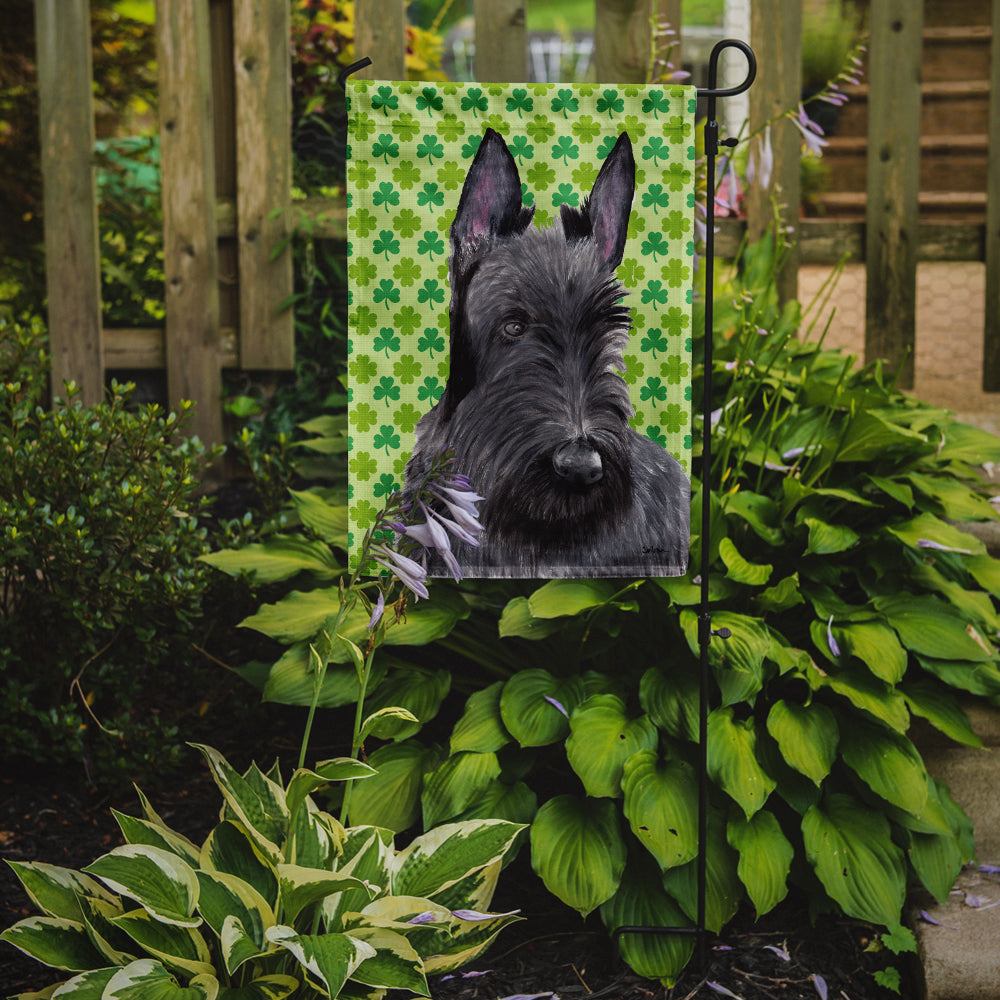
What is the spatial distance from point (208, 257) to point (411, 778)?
6.80ft

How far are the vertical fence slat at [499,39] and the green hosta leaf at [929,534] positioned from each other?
188cm

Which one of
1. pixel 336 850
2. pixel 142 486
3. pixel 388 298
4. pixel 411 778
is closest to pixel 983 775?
pixel 411 778

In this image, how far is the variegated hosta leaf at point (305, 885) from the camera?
1.57m

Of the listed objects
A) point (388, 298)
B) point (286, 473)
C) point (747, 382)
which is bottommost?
point (286, 473)

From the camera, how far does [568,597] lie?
2.16 metres

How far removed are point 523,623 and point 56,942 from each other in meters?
1.03

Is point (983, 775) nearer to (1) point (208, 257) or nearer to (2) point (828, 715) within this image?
(2) point (828, 715)

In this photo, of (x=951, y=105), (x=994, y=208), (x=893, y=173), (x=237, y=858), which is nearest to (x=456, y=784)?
(x=237, y=858)

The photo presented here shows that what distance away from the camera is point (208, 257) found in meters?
3.46

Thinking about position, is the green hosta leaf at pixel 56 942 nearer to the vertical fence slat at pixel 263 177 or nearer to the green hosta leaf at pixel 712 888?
the green hosta leaf at pixel 712 888

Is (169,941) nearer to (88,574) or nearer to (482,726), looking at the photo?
(482,726)

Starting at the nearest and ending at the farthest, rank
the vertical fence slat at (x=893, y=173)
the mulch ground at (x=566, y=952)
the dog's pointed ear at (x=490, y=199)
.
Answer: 1. the dog's pointed ear at (x=490, y=199)
2. the mulch ground at (x=566, y=952)
3. the vertical fence slat at (x=893, y=173)

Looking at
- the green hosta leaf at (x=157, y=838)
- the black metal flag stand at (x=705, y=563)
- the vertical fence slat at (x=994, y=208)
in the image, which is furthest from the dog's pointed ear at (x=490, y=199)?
the vertical fence slat at (x=994, y=208)

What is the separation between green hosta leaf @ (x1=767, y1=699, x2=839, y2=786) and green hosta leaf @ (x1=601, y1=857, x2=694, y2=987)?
14.6 inches
